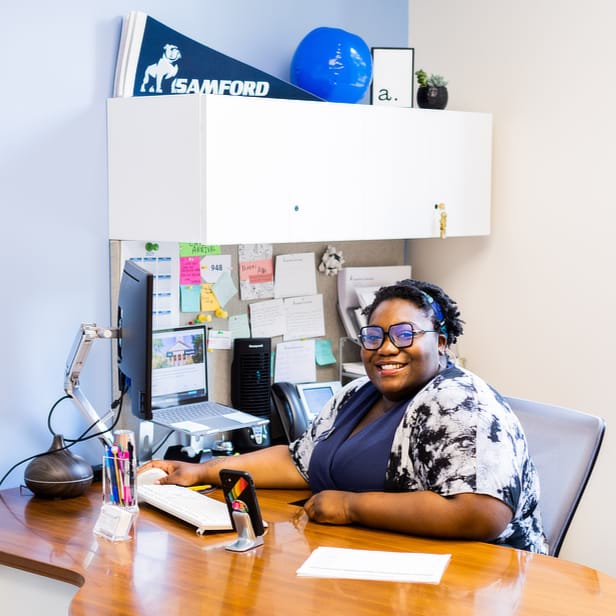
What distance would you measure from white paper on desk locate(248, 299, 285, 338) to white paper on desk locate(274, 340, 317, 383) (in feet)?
0.20

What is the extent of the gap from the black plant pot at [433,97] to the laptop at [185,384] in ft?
3.49

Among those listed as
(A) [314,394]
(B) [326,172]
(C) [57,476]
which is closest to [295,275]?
(A) [314,394]

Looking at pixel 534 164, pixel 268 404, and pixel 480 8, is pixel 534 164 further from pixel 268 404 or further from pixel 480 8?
pixel 268 404

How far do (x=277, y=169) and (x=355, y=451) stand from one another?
2.77 feet

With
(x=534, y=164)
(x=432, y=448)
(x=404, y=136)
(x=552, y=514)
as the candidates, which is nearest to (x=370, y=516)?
(x=432, y=448)

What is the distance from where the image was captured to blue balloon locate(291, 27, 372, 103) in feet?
9.44

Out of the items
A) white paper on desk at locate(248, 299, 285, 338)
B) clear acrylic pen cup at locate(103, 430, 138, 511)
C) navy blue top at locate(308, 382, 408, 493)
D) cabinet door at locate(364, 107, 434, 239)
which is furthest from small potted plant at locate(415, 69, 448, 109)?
clear acrylic pen cup at locate(103, 430, 138, 511)

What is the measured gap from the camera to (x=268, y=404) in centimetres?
303

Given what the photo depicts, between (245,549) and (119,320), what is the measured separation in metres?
0.81

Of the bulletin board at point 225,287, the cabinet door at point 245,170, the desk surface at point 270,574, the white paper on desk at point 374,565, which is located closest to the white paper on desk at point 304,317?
the bulletin board at point 225,287

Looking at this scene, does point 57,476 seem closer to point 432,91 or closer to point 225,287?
point 225,287

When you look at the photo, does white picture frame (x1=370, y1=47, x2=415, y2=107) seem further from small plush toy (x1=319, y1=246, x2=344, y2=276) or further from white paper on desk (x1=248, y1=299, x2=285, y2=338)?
white paper on desk (x1=248, y1=299, x2=285, y2=338)

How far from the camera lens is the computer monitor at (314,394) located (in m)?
3.08

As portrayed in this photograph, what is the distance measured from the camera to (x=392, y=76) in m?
3.06
